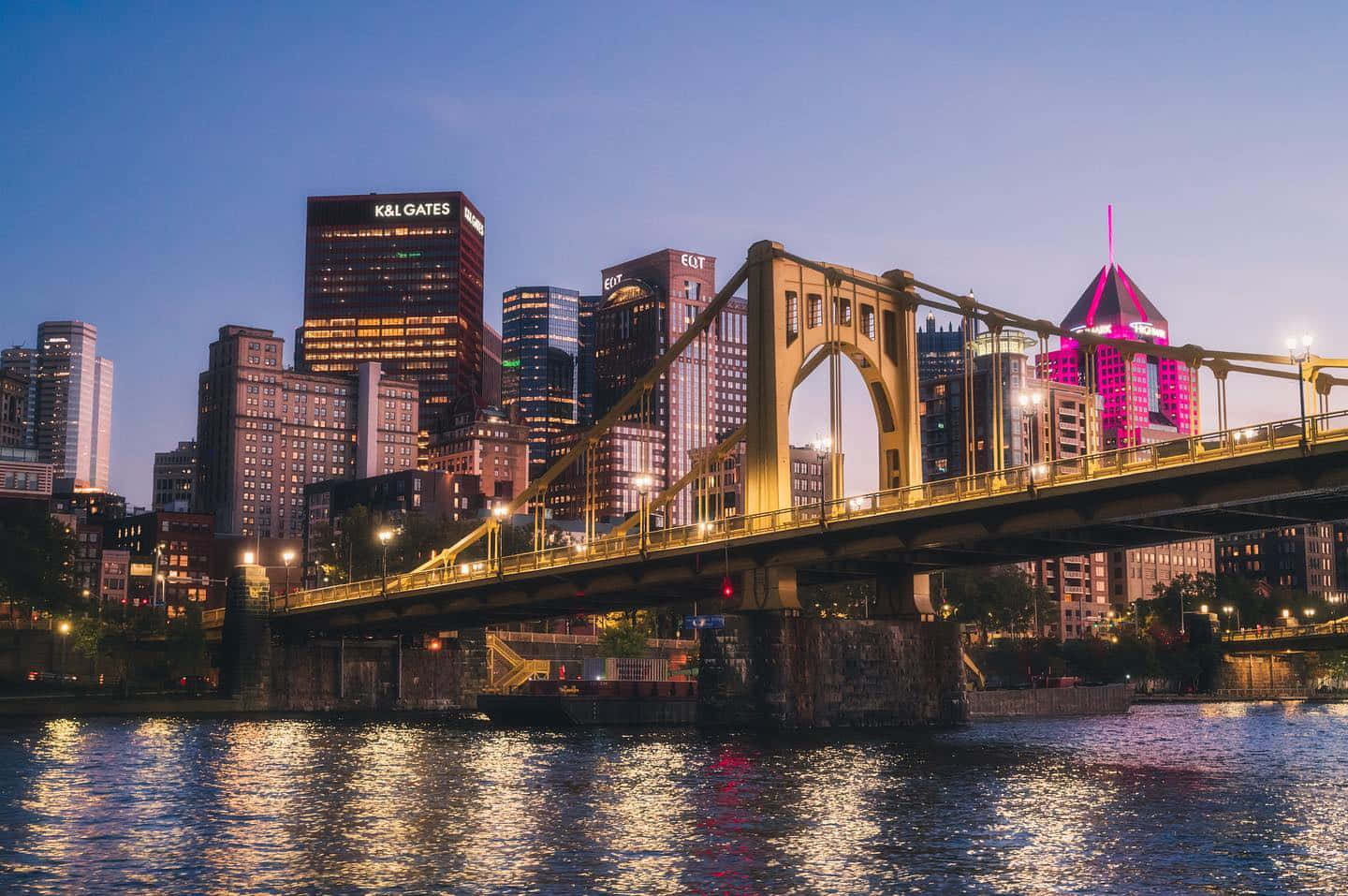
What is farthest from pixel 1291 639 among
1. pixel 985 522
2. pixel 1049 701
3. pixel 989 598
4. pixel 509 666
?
pixel 985 522

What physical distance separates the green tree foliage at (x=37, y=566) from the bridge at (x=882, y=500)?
31.8 meters

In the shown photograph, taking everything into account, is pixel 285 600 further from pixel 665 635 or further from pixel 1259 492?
pixel 1259 492

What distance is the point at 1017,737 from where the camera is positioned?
8425 centimetres

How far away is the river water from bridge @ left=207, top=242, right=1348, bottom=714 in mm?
9902

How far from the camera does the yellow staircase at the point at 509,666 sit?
420 ft

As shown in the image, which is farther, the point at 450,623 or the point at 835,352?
the point at 450,623

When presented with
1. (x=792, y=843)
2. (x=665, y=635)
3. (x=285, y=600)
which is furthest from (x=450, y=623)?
(x=792, y=843)

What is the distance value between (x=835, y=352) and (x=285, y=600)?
5283cm

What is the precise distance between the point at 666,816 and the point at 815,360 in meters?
48.6

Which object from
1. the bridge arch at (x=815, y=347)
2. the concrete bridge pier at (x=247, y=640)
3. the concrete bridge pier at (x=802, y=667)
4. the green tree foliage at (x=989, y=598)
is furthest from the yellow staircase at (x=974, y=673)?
the concrete bridge pier at (x=247, y=640)

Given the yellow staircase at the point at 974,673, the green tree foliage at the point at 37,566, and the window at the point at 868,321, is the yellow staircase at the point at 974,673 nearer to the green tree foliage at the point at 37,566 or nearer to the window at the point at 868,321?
the window at the point at 868,321

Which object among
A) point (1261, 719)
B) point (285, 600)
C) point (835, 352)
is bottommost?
point (1261, 719)

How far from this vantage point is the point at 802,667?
266ft

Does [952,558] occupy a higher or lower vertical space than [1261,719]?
higher
